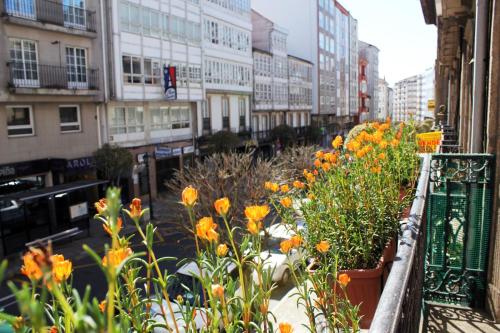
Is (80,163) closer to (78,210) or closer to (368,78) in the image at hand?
(78,210)

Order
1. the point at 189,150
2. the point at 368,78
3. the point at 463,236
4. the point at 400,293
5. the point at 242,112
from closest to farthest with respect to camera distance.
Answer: the point at 400,293 → the point at 463,236 → the point at 189,150 → the point at 242,112 → the point at 368,78

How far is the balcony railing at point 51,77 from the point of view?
19422 millimetres

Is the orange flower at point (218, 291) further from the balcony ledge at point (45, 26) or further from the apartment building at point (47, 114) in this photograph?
the balcony ledge at point (45, 26)

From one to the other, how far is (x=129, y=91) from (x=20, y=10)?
679cm

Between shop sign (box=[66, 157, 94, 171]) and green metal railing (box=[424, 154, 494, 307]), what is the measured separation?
19802 mm

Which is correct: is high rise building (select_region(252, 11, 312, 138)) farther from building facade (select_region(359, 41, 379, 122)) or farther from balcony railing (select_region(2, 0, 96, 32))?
building facade (select_region(359, 41, 379, 122))

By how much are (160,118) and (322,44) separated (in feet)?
120

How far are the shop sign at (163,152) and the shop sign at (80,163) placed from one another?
518 centimetres

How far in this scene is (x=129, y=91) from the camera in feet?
82.0

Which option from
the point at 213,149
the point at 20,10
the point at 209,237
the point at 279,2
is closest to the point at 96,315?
the point at 209,237

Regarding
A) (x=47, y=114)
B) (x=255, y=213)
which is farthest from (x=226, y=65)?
(x=255, y=213)

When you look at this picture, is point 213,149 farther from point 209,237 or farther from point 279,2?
point 279,2

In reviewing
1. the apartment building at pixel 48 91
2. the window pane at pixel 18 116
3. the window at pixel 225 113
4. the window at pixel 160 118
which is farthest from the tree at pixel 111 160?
the window at pixel 225 113

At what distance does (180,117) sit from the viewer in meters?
30.7
